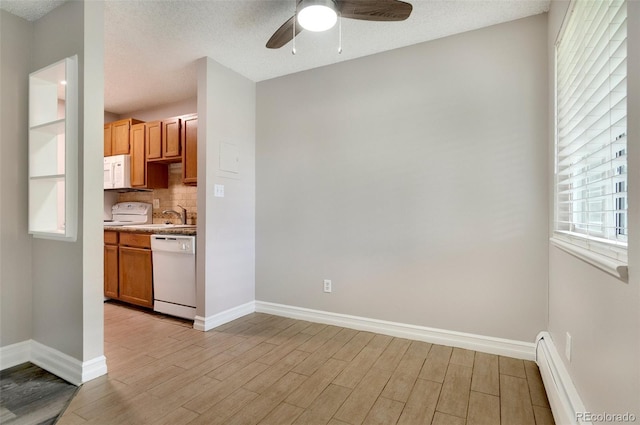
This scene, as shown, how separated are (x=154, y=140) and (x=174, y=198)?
79 cm

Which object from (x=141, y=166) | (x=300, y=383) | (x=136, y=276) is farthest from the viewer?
(x=141, y=166)

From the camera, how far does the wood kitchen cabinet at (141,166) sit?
4086 mm

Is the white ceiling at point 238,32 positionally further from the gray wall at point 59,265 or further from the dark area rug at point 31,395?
the dark area rug at point 31,395

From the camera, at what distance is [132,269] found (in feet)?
11.8

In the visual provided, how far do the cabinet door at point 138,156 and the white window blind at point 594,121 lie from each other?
4246mm

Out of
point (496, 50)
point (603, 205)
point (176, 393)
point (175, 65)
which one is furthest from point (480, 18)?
point (176, 393)

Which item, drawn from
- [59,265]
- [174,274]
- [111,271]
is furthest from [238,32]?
[111,271]

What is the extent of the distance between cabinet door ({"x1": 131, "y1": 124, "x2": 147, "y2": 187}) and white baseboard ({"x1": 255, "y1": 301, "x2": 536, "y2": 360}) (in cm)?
226

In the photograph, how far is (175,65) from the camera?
320 centimetres

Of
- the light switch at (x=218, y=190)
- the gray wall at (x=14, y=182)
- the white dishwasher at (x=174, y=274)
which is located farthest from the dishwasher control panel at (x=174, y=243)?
the gray wall at (x=14, y=182)

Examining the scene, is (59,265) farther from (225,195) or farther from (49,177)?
(225,195)

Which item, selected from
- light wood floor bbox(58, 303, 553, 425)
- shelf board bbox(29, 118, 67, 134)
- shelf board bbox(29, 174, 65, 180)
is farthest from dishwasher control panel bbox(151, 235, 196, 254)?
shelf board bbox(29, 118, 67, 134)

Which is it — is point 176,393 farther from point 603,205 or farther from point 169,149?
point 169,149

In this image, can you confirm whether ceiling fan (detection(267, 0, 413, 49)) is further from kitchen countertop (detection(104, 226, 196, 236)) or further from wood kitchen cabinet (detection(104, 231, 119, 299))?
wood kitchen cabinet (detection(104, 231, 119, 299))
